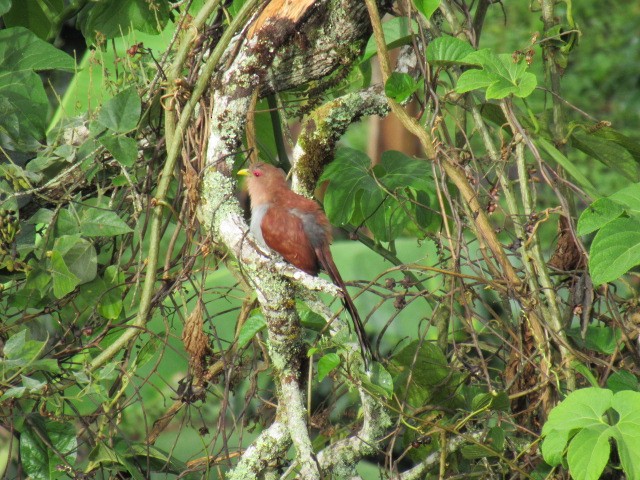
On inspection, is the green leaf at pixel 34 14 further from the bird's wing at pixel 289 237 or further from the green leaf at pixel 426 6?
the green leaf at pixel 426 6

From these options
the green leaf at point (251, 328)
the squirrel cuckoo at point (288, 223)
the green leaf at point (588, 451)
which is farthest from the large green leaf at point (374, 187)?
the green leaf at point (588, 451)

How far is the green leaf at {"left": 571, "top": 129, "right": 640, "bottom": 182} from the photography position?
257 cm

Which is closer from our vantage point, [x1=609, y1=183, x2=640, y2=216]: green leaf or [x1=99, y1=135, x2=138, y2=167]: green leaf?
[x1=609, y1=183, x2=640, y2=216]: green leaf

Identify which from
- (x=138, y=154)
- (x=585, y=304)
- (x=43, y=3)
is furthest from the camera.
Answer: (x=43, y=3)

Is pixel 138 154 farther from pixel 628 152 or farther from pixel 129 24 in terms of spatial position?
pixel 628 152

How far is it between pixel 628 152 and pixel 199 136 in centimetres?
136

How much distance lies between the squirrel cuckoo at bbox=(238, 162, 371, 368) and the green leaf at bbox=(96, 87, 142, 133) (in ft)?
1.39

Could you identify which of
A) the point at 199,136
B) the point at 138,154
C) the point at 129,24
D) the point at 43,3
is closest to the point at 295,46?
the point at 199,136

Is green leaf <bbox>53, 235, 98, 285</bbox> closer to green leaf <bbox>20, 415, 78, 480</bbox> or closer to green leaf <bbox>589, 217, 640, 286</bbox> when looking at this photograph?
green leaf <bbox>20, 415, 78, 480</bbox>

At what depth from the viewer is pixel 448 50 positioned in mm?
2289

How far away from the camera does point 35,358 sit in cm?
215

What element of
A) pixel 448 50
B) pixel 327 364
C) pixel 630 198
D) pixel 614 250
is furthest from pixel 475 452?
pixel 448 50

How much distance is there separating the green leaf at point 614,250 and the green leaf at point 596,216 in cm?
1

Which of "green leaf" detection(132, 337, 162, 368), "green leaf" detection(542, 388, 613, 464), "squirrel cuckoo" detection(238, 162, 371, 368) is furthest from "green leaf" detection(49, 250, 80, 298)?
"green leaf" detection(542, 388, 613, 464)
